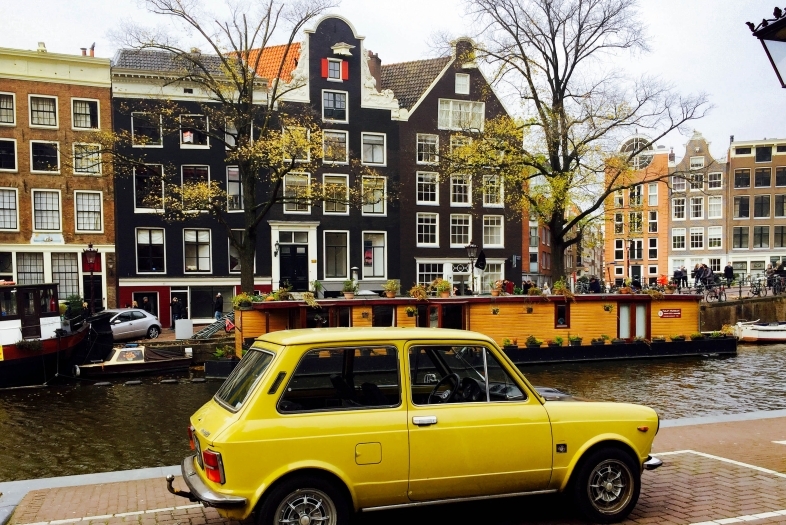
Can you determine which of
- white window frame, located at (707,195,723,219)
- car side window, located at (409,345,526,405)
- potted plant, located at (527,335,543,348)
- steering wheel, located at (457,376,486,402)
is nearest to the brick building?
potted plant, located at (527,335,543,348)

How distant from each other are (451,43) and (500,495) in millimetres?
24767

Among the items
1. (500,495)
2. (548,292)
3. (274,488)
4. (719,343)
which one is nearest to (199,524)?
(274,488)

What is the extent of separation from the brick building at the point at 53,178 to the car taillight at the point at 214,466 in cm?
3070

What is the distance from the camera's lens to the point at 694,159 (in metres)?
60.1

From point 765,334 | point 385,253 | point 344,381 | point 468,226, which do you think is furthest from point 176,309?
point 344,381

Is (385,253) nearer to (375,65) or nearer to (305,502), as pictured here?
(375,65)

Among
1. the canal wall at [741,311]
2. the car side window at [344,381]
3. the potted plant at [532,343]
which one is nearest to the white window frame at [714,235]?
the canal wall at [741,311]

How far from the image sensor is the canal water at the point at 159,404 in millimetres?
12812

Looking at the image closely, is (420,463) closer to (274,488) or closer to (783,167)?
(274,488)

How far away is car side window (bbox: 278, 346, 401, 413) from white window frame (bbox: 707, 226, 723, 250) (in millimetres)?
59506

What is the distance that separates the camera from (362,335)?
6.10 metres

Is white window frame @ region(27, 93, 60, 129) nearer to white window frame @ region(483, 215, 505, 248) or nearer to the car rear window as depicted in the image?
white window frame @ region(483, 215, 505, 248)

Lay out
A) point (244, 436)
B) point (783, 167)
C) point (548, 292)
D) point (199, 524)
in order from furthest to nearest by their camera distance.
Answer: point (783, 167), point (548, 292), point (199, 524), point (244, 436)

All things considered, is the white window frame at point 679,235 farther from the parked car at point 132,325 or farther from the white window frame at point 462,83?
the parked car at point 132,325
